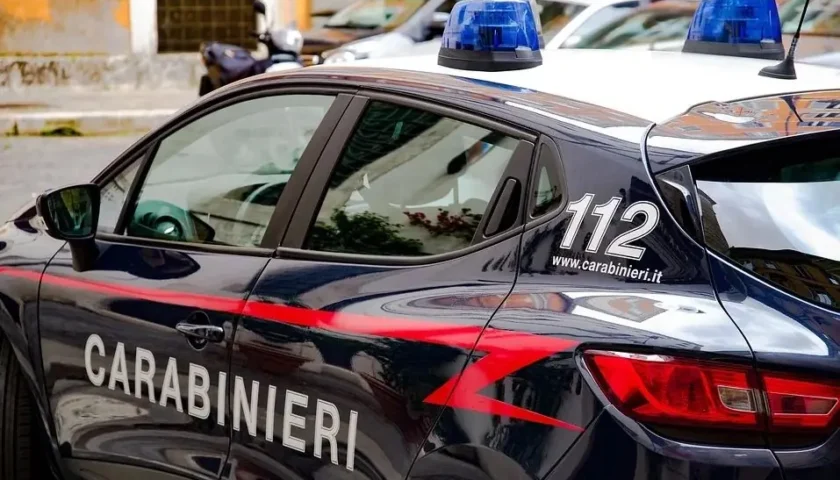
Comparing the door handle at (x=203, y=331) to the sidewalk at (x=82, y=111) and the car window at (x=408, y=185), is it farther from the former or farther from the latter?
the sidewalk at (x=82, y=111)

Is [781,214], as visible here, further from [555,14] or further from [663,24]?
[555,14]

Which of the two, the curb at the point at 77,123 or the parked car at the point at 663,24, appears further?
the curb at the point at 77,123

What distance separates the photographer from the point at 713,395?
181cm

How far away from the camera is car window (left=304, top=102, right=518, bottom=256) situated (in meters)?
2.34

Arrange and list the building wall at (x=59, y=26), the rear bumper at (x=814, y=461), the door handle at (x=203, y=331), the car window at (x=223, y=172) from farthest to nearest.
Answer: the building wall at (x=59, y=26) < the car window at (x=223, y=172) < the door handle at (x=203, y=331) < the rear bumper at (x=814, y=461)

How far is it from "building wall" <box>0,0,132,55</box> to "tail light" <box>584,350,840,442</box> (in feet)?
46.0

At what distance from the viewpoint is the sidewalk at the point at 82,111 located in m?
12.1

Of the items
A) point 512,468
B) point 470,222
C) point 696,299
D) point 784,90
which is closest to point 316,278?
point 470,222

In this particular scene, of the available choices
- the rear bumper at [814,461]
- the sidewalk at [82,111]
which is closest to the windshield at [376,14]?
the sidewalk at [82,111]

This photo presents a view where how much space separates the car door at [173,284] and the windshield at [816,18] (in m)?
5.54

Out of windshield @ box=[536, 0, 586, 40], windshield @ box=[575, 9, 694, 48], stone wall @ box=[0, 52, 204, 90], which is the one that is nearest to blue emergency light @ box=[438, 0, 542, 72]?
windshield @ box=[575, 9, 694, 48]

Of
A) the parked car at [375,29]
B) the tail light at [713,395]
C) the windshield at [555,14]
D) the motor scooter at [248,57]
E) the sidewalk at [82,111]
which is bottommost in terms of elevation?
the sidewalk at [82,111]

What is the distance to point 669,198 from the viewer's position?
1982 mm

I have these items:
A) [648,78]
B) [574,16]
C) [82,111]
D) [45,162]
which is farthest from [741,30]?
[82,111]
